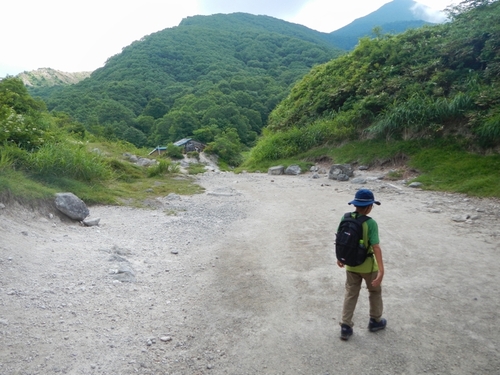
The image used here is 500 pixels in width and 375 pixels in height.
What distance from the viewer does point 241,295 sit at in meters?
5.25

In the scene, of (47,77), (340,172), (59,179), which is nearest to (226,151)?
(340,172)

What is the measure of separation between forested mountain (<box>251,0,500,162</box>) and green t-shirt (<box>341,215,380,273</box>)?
39.1 ft

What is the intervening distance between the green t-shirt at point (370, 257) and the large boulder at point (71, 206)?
6.49 meters

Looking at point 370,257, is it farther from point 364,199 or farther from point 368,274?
point 364,199

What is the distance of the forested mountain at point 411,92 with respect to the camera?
15531 mm

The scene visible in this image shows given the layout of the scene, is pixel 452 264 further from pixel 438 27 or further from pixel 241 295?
pixel 438 27

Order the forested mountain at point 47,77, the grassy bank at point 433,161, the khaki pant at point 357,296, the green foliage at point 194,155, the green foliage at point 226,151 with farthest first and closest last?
the forested mountain at point 47,77
the green foliage at point 226,151
the green foliage at point 194,155
the grassy bank at point 433,161
the khaki pant at point 357,296

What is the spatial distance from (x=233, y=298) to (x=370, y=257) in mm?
2019

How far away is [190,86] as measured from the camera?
79688 millimetres

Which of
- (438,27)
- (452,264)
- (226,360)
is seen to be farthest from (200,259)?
(438,27)

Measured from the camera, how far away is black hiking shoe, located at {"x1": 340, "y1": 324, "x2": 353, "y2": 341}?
407 centimetres

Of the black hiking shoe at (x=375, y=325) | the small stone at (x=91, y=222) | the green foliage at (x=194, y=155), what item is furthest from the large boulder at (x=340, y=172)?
the green foliage at (x=194, y=155)

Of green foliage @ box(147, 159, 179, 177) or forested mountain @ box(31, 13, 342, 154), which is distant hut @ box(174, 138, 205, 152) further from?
green foliage @ box(147, 159, 179, 177)

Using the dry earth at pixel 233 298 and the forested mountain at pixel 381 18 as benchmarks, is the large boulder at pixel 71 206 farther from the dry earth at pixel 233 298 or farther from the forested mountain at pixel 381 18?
the forested mountain at pixel 381 18
